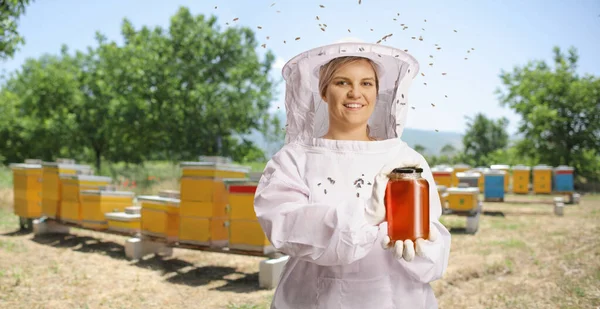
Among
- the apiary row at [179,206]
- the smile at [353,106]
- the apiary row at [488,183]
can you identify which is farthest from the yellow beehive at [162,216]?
the apiary row at [488,183]

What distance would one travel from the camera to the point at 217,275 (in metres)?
6.58

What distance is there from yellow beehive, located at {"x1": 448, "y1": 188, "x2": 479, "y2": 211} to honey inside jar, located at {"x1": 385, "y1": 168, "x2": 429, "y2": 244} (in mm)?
9042

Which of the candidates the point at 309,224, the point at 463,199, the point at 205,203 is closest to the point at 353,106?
the point at 309,224

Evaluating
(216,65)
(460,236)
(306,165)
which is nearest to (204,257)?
(460,236)

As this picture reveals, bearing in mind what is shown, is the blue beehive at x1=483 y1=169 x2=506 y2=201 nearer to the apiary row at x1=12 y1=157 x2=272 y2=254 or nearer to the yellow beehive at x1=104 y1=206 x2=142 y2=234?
the apiary row at x1=12 y1=157 x2=272 y2=254

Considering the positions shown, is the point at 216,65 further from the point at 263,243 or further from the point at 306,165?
the point at 306,165

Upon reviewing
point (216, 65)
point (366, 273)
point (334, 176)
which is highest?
point (216, 65)

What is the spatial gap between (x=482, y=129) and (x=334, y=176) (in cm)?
5442

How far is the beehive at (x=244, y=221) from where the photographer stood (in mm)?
5610

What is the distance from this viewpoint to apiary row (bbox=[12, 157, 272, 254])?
5.69 meters

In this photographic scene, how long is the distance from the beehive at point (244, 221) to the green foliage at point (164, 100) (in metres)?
19.1

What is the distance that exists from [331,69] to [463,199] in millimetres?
8829

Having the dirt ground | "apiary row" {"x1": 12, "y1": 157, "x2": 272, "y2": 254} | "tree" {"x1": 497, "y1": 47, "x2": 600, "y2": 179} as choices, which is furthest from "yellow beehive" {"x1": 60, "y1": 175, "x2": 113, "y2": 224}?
"tree" {"x1": 497, "y1": 47, "x2": 600, "y2": 179}

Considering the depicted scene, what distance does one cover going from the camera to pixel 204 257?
770 cm
